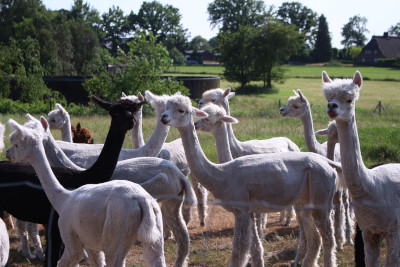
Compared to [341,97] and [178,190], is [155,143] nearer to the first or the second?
[178,190]

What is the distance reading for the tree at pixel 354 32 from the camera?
125125mm

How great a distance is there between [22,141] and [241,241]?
260 cm

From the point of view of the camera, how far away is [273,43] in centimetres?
4447

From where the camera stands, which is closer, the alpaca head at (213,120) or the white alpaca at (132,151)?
the alpaca head at (213,120)

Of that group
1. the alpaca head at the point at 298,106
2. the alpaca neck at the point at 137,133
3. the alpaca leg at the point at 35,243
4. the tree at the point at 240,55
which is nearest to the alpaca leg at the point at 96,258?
the alpaca leg at the point at 35,243

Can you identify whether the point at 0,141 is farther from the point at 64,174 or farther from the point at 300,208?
the point at 300,208

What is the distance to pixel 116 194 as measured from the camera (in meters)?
4.39

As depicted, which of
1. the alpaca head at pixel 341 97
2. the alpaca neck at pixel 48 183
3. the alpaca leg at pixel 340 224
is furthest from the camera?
the alpaca leg at pixel 340 224

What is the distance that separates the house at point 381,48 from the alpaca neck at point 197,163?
9063 cm

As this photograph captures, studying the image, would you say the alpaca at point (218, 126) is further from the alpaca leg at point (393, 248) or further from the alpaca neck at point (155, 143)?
the alpaca leg at point (393, 248)

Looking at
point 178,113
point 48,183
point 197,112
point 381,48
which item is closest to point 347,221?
point 197,112

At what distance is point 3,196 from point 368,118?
1952cm

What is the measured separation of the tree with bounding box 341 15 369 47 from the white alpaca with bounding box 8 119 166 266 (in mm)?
128761

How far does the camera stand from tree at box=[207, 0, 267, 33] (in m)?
86.4
